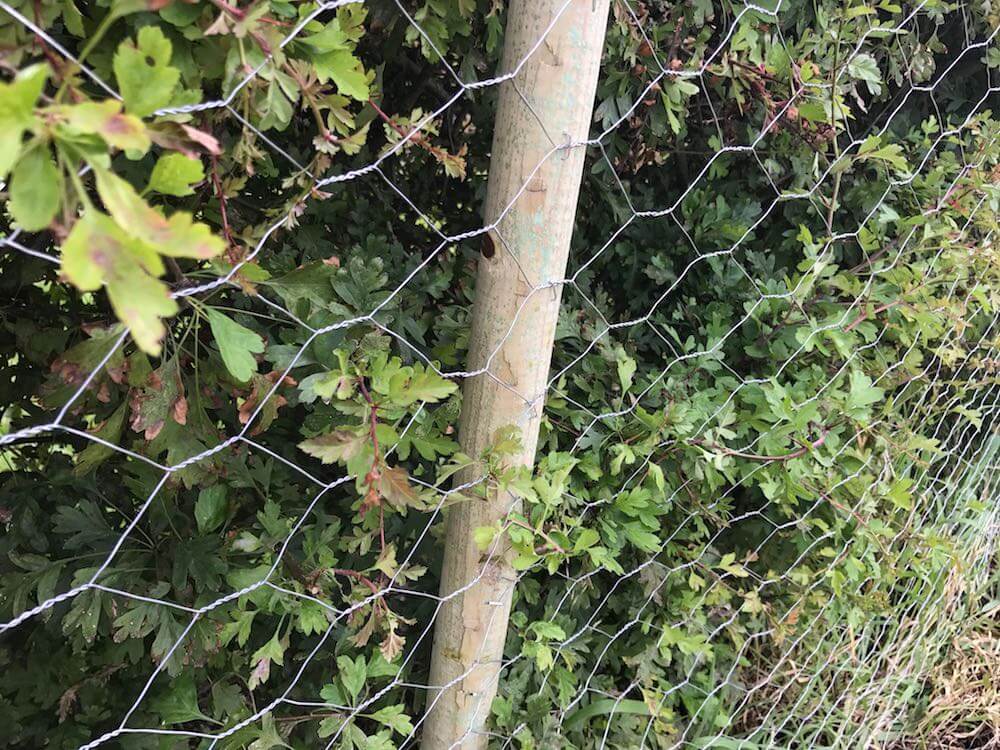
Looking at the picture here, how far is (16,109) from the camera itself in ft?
1.29

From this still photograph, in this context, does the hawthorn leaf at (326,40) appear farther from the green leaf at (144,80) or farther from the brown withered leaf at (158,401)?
the brown withered leaf at (158,401)

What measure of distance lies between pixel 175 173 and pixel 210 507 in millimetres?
582

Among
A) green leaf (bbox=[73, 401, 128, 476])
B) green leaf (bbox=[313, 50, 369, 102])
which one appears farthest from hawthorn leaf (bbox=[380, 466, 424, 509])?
green leaf (bbox=[313, 50, 369, 102])

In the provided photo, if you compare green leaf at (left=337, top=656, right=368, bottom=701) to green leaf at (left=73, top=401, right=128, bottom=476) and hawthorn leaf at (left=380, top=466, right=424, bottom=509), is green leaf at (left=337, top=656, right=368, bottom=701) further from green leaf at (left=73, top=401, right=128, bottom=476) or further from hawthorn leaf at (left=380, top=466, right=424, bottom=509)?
green leaf at (left=73, top=401, right=128, bottom=476)

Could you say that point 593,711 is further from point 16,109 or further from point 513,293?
point 16,109

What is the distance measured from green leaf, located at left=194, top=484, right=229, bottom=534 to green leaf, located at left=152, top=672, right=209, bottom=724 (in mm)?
238

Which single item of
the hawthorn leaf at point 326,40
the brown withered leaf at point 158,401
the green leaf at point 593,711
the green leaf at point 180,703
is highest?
the hawthorn leaf at point 326,40

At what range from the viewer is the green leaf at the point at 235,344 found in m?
0.69

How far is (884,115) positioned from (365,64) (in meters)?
1.34

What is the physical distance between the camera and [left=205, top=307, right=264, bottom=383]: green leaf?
691 millimetres

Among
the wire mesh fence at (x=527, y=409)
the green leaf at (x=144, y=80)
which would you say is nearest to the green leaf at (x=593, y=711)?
the wire mesh fence at (x=527, y=409)

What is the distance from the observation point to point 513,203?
914mm

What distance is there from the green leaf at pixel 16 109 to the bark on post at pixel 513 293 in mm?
572

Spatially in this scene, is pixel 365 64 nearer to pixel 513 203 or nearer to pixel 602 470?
pixel 513 203
